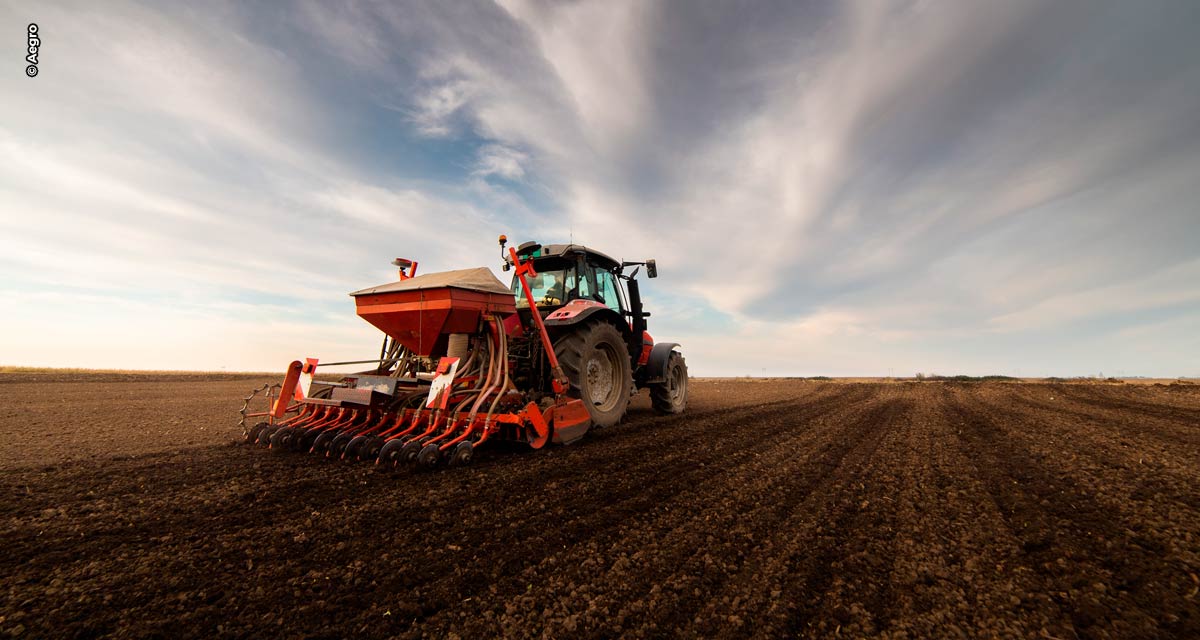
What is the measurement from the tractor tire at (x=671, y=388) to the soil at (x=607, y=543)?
11.2 ft

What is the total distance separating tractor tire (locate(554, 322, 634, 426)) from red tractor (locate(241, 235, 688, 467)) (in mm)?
14

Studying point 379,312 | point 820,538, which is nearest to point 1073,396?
point 820,538

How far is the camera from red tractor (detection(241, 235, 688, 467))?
3.99 metres

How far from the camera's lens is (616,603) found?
5.74 feet

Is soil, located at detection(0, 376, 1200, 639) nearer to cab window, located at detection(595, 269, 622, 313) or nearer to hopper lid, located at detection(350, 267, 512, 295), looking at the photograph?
hopper lid, located at detection(350, 267, 512, 295)

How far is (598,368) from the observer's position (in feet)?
19.4

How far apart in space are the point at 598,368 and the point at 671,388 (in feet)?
9.59

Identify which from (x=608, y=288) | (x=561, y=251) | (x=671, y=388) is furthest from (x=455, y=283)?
(x=671, y=388)

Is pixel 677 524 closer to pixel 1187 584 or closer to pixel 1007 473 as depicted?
pixel 1187 584

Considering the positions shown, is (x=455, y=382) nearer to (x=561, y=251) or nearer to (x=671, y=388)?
(x=561, y=251)

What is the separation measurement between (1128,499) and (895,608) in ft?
8.73

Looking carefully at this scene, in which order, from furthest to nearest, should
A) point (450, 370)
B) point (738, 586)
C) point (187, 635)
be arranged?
point (450, 370)
point (738, 586)
point (187, 635)

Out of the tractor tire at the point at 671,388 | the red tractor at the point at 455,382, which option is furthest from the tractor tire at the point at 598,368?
the tractor tire at the point at 671,388

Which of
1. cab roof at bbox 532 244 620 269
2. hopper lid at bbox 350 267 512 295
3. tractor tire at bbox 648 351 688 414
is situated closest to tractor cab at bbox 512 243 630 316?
cab roof at bbox 532 244 620 269
